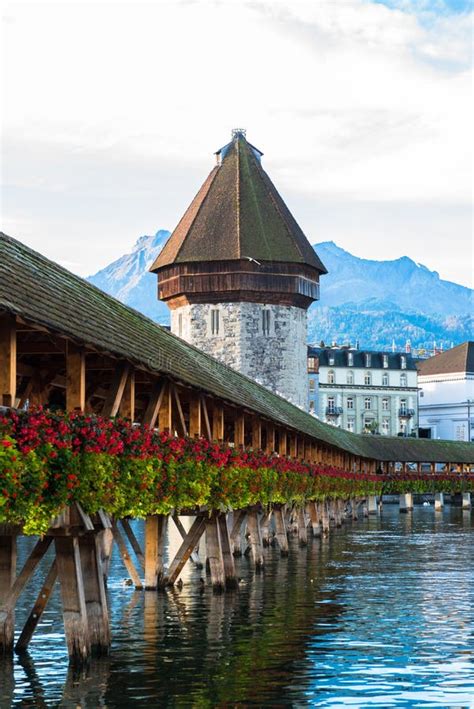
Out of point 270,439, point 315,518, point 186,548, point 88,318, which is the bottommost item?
point 186,548

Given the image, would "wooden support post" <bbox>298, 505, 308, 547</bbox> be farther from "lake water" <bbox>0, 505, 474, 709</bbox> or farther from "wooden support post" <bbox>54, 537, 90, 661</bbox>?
"wooden support post" <bbox>54, 537, 90, 661</bbox>

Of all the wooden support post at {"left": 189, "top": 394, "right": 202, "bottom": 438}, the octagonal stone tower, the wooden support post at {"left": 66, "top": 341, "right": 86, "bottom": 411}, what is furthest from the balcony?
the wooden support post at {"left": 66, "top": 341, "right": 86, "bottom": 411}

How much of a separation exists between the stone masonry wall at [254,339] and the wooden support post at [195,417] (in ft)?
168

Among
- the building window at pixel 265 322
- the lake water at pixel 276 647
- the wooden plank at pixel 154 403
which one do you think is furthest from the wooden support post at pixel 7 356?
the building window at pixel 265 322

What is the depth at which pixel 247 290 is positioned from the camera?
76.9m

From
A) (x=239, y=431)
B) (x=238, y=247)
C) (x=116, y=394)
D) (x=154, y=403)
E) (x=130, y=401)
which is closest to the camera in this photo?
(x=116, y=394)

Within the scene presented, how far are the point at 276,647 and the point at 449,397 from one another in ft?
414

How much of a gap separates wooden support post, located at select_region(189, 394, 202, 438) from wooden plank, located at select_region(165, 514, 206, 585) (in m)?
2.02

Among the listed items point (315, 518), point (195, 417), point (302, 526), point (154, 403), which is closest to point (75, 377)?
point (154, 403)

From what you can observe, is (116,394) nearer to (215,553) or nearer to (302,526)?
(215,553)

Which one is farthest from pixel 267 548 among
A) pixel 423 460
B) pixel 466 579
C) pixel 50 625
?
pixel 423 460

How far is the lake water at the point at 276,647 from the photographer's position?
583 inches

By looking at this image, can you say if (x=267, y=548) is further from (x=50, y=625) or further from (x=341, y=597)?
(x=50, y=625)

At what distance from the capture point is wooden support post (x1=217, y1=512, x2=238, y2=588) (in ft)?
89.0
